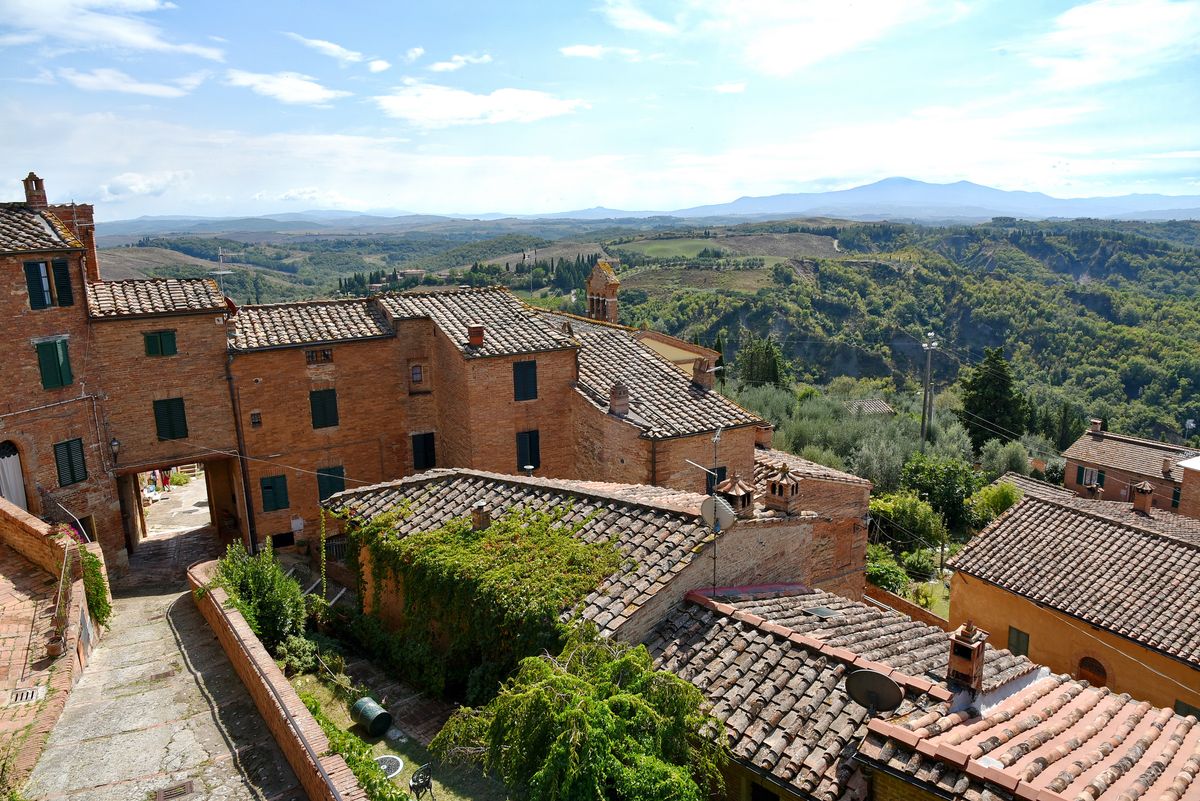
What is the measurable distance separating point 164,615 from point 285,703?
6.40 metres

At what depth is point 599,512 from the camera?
13.0 meters

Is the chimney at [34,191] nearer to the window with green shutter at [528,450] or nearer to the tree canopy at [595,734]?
the window with green shutter at [528,450]

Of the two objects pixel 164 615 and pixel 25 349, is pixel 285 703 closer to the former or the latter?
pixel 164 615

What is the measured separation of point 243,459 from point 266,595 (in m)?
10.1

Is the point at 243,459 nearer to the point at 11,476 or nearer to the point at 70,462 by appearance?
the point at 70,462

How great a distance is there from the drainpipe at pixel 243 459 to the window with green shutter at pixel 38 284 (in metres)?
4.34

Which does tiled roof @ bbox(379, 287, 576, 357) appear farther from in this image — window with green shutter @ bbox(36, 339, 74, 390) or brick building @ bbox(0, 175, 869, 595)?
window with green shutter @ bbox(36, 339, 74, 390)

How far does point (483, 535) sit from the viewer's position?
494 inches

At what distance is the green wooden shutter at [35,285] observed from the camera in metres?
18.2

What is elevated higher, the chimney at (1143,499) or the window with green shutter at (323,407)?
the window with green shutter at (323,407)

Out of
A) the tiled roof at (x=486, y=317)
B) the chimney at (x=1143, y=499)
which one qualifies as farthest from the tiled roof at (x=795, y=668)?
the chimney at (x=1143, y=499)

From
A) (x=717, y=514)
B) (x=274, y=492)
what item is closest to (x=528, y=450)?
(x=274, y=492)

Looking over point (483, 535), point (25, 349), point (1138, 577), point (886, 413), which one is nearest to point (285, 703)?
point (483, 535)

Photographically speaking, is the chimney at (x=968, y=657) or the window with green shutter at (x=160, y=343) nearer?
the chimney at (x=968, y=657)
